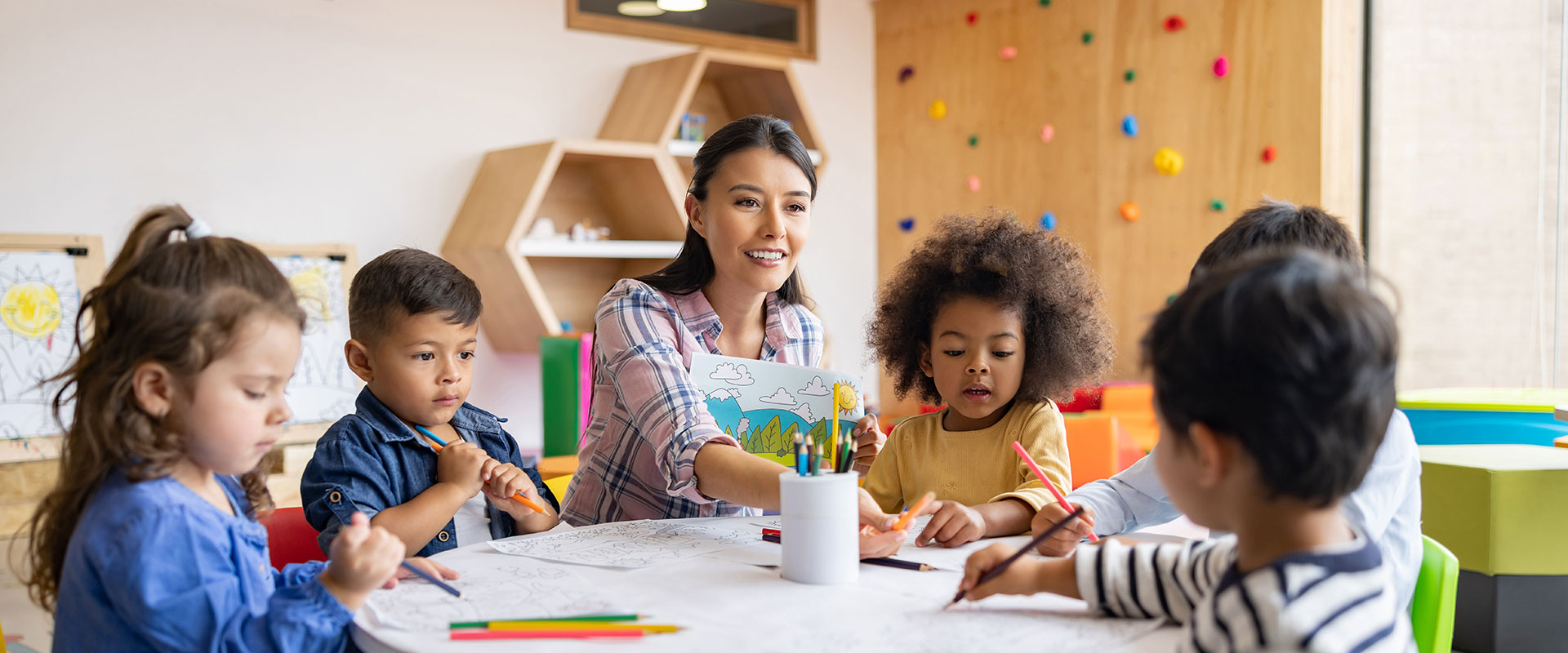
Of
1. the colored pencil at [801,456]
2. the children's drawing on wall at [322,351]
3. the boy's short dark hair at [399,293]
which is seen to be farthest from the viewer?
the children's drawing on wall at [322,351]

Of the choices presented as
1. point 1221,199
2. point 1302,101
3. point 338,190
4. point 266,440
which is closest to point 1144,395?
point 1221,199

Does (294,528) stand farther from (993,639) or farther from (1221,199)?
(1221,199)

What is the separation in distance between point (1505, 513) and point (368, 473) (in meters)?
2.55

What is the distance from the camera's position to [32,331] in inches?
142

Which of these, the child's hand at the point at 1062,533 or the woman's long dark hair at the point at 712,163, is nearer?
the child's hand at the point at 1062,533

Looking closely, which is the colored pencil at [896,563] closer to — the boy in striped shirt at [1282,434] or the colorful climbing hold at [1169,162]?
the boy in striped shirt at [1282,434]

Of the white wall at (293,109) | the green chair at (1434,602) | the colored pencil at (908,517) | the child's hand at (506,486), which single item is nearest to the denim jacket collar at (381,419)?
the child's hand at (506,486)

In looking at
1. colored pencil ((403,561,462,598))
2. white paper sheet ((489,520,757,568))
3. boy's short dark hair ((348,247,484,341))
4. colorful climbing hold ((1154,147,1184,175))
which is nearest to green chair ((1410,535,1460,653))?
white paper sheet ((489,520,757,568))

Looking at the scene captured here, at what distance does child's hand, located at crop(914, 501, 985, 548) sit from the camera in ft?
4.43

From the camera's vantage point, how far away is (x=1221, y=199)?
4508 mm

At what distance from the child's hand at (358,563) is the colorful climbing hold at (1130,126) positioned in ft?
13.9

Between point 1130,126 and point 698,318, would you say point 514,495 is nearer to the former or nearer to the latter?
point 698,318

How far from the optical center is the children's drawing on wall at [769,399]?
169cm

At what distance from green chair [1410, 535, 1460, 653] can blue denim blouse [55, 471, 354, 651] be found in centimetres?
111
